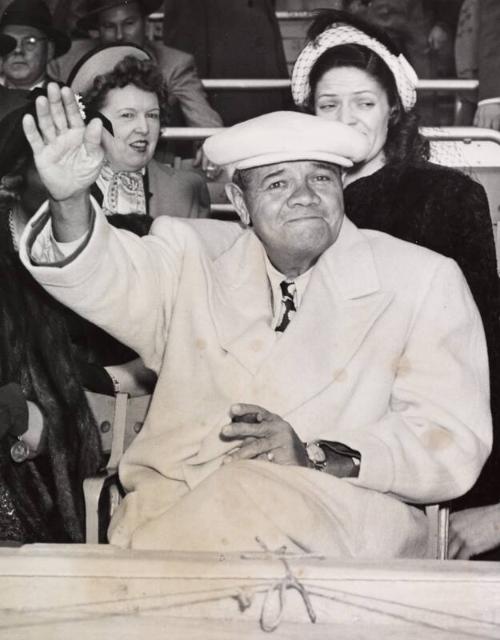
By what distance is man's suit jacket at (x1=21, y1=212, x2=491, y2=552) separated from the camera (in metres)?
2.32

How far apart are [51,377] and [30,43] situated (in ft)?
2.62

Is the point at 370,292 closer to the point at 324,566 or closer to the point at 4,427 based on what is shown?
the point at 324,566

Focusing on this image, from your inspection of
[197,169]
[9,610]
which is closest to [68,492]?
[9,610]

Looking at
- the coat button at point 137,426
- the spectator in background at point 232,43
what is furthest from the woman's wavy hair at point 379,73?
the coat button at point 137,426

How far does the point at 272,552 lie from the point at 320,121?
0.82m

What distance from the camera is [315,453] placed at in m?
2.26

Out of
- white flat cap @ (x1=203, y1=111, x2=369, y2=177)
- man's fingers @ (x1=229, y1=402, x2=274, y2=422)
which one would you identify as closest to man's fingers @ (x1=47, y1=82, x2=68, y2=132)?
white flat cap @ (x1=203, y1=111, x2=369, y2=177)

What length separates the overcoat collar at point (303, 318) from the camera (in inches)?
94.1

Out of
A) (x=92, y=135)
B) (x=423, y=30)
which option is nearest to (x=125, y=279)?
(x=92, y=135)

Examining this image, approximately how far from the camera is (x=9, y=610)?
2.12 meters

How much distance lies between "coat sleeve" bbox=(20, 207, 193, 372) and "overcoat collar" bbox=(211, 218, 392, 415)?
11cm

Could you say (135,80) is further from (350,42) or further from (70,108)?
(70,108)

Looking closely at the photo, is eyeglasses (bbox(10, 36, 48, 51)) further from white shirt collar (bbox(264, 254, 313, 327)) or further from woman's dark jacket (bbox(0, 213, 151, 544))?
white shirt collar (bbox(264, 254, 313, 327))

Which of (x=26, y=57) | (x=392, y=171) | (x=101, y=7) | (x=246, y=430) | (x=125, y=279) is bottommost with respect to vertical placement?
(x=246, y=430)
